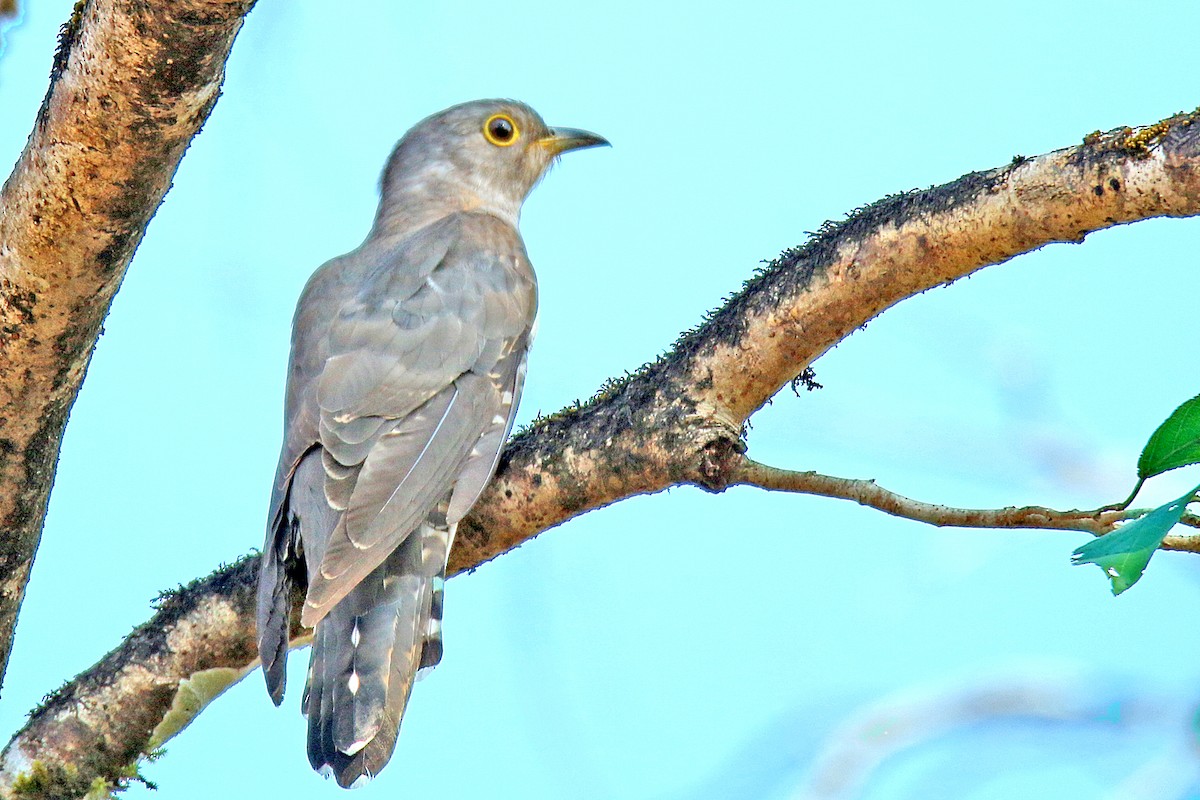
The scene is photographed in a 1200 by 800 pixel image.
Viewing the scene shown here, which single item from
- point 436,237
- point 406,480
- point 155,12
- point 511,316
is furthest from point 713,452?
point 436,237

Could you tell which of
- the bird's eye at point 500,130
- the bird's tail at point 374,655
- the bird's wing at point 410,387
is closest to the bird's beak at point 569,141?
the bird's eye at point 500,130

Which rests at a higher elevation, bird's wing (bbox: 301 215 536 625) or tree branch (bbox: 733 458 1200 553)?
bird's wing (bbox: 301 215 536 625)

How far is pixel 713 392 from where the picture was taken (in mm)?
2953

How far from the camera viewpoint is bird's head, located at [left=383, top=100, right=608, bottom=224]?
4863 mm

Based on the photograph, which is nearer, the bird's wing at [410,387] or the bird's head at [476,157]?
the bird's wing at [410,387]

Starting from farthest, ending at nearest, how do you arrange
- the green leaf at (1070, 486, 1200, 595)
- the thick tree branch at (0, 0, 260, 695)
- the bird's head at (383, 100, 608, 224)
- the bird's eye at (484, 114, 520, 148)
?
1. the bird's eye at (484, 114, 520, 148)
2. the bird's head at (383, 100, 608, 224)
3. the thick tree branch at (0, 0, 260, 695)
4. the green leaf at (1070, 486, 1200, 595)

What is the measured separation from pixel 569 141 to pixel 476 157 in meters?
0.41

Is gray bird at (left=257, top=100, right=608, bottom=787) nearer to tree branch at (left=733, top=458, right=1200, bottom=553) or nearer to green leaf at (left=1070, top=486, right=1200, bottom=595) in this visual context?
tree branch at (left=733, top=458, right=1200, bottom=553)

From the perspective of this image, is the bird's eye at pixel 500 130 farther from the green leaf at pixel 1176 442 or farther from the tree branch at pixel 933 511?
the green leaf at pixel 1176 442

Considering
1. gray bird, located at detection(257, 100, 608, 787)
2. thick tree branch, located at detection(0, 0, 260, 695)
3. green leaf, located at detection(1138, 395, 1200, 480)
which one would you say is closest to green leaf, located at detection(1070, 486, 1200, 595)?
green leaf, located at detection(1138, 395, 1200, 480)

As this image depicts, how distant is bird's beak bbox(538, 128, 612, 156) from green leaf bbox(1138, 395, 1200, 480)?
3.25 meters

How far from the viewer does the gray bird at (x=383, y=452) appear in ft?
9.76

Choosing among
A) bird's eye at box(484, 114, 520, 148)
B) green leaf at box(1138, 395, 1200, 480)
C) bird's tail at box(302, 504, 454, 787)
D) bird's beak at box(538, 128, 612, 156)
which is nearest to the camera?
green leaf at box(1138, 395, 1200, 480)

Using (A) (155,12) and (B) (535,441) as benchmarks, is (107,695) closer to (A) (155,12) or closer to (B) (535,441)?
(B) (535,441)
